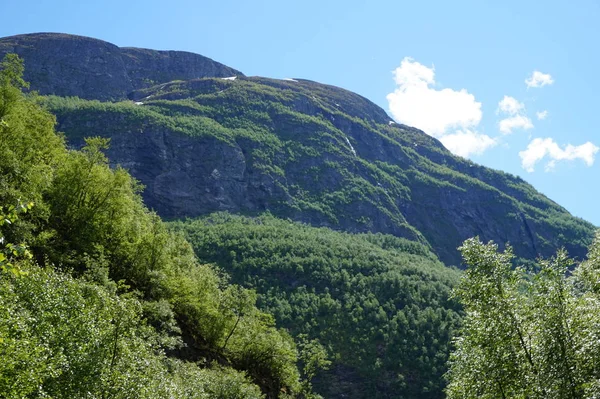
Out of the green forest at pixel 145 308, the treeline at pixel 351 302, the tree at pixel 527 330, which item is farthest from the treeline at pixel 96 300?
the treeline at pixel 351 302

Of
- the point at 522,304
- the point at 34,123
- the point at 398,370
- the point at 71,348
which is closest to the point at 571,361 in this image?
the point at 522,304

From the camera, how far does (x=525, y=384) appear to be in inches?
780

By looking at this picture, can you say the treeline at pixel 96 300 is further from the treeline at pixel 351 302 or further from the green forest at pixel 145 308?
the treeline at pixel 351 302

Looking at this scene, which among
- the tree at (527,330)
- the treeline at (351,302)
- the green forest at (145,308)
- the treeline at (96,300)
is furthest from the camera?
the treeline at (351,302)

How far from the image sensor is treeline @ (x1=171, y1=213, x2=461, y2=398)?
14212 centimetres

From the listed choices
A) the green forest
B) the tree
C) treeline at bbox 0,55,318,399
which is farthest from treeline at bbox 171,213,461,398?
the tree

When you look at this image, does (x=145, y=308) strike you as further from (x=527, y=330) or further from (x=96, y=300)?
(x=527, y=330)

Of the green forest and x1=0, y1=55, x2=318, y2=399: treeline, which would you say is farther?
x1=0, y1=55, x2=318, y2=399: treeline

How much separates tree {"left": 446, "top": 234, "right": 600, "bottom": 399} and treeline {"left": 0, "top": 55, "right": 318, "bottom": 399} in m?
16.3

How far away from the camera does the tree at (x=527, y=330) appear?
1809cm

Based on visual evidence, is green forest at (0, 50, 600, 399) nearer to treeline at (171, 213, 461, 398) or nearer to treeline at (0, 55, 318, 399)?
treeline at (0, 55, 318, 399)

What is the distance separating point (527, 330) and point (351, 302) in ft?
469

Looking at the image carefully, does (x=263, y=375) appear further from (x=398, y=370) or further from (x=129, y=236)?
(x=398, y=370)

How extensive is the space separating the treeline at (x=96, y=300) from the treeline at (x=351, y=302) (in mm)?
75379
